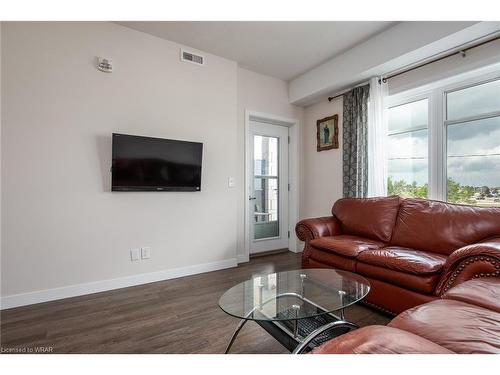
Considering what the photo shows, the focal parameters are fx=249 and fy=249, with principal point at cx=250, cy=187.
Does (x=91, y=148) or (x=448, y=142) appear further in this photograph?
(x=448, y=142)

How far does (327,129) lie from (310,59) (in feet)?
3.38

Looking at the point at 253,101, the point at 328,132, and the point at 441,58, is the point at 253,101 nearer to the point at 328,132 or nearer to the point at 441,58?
the point at 328,132

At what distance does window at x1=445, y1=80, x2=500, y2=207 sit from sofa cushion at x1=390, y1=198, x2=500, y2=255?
43 centimetres

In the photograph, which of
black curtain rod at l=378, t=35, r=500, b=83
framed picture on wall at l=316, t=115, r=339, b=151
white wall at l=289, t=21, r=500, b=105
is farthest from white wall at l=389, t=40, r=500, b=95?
framed picture on wall at l=316, t=115, r=339, b=151

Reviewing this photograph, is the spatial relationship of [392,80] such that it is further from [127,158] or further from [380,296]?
[127,158]

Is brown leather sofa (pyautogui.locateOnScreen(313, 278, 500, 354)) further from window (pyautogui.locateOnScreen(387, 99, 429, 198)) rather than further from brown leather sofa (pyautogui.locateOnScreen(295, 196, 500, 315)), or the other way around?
window (pyautogui.locateOnScreen(387, 99, 429, 198))

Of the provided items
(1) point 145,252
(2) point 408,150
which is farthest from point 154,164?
(2) point 408,150

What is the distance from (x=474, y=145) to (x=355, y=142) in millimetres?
1186

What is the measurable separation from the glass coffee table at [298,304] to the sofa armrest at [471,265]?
1.77 feet

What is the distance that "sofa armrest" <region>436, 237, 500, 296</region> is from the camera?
1464 millimetres

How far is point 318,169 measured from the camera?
4.00 metres

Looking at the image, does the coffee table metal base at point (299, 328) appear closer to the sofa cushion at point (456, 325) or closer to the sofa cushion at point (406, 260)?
the sofa cushion at point (456, 325)

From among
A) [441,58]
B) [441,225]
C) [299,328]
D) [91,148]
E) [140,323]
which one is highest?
[441,58]
